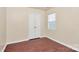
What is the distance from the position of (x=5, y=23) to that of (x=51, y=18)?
0.92 m

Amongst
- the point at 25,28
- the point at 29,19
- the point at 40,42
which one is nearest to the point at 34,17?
the point at 29,19

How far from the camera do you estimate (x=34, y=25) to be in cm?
197

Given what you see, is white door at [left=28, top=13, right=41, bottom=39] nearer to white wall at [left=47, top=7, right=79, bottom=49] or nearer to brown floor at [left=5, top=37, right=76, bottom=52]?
brown floor at [left=5, top=37, right=76, bottom=52]

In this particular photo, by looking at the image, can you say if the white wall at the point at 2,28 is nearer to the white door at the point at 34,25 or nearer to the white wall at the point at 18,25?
the white wall at the point at 18,25

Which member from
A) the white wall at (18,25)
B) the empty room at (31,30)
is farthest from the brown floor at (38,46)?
the white wall at (18,25)

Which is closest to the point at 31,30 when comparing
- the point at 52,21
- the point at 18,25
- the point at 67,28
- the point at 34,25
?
the point at 34,25

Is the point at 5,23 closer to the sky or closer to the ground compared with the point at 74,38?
closer to the sky

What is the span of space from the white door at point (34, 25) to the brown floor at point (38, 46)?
13cm

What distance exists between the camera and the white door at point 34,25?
1916 millimetres

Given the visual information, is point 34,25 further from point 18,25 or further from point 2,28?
point 2,28

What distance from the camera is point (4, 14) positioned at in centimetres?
192

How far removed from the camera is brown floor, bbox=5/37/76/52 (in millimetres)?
1747
